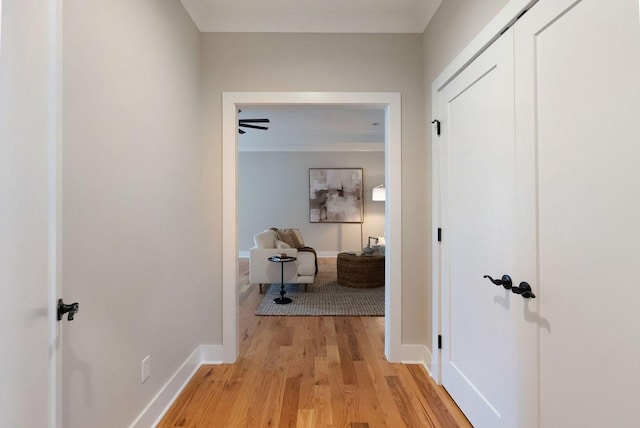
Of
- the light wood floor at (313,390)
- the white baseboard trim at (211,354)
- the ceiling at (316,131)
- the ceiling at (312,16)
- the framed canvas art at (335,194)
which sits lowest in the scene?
the light wood floor at (313,390)

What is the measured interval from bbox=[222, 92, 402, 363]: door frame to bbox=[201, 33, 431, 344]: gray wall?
5cm

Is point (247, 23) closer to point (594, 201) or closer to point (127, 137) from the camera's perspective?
point (127, 137)

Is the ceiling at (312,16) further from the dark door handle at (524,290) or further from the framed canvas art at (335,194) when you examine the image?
the framed canvas art at (335,194)

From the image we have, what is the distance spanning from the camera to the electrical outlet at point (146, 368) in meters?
1.61

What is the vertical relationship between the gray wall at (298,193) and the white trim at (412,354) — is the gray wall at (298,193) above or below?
above

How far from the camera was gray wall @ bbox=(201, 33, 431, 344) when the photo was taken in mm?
2404

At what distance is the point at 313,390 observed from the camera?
2037 mm

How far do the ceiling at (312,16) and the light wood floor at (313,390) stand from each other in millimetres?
2694

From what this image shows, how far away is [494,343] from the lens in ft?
4.94

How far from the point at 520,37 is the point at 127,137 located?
1.86m

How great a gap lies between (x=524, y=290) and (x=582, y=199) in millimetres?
446

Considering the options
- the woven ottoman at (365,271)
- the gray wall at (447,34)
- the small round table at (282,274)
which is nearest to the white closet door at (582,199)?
the gray wall at (447,34)

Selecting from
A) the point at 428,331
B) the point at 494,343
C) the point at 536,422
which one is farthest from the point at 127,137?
the point at 428,331

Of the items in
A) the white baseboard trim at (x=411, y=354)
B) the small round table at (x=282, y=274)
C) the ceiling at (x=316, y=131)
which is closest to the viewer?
the white baseboard trim at (x=411, y=354)
